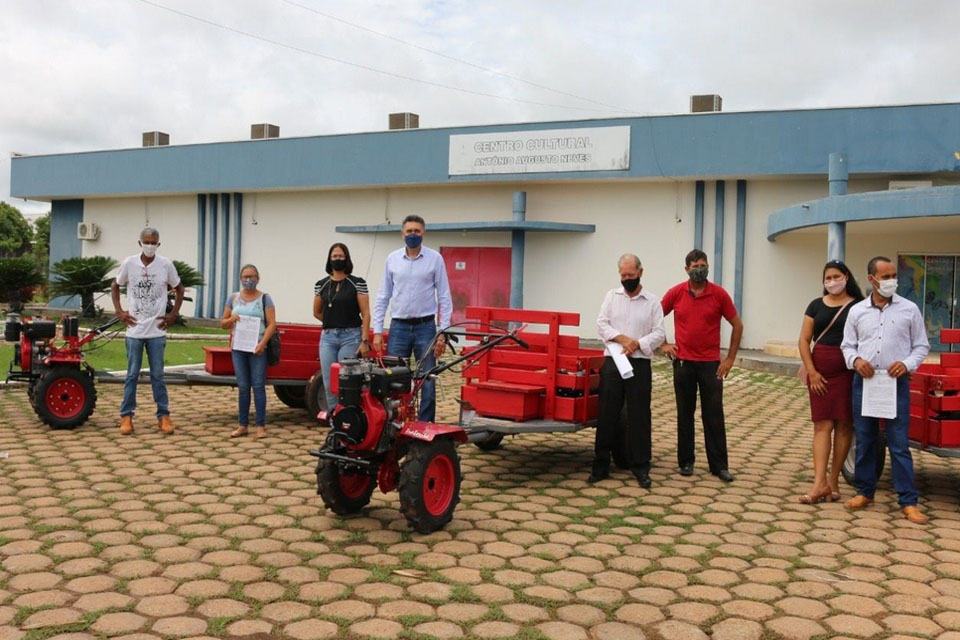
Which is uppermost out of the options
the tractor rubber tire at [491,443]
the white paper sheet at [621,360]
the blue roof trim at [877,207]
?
the blue roof trim at [877,207]

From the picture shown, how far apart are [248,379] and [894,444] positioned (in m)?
5.54

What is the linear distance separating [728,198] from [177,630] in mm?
18351

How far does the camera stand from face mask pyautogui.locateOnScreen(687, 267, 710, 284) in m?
7.03

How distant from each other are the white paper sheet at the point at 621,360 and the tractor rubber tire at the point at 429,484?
175cm

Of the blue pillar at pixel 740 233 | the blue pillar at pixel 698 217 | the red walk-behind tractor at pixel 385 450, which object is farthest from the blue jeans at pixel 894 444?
the blue pillar at pixel 698 217

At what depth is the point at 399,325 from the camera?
7.07 m

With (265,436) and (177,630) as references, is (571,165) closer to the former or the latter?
(265,436)

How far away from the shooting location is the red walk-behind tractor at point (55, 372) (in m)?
8.17

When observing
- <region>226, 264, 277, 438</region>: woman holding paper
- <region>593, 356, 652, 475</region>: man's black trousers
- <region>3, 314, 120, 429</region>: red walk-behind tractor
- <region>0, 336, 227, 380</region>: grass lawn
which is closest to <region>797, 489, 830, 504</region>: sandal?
<region>593, 356, 652, 475</region>: man's black trousers

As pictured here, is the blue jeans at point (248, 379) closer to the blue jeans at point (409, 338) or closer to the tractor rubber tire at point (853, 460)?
the blue jeans at point (409, 338)

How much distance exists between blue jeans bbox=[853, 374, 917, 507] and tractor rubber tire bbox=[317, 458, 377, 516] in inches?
134

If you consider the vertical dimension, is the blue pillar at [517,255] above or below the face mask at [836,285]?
above

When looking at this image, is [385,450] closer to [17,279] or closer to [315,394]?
[315,394]

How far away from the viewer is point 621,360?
675 cm
